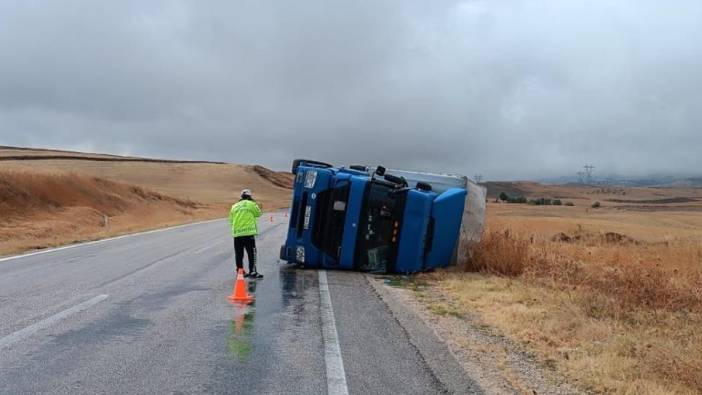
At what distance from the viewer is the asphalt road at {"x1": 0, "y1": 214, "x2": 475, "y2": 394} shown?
5.50m

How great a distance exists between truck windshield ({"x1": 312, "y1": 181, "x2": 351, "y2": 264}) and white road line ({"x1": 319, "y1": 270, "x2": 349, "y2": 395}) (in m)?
3.24

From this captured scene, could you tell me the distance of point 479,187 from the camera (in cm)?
1471

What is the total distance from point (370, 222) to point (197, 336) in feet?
20.5

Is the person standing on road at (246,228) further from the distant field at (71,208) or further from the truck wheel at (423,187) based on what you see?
the distant field at (71,208)

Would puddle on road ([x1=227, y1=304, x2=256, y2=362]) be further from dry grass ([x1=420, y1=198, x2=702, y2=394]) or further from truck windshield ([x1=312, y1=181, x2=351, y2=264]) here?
truck windshield ([x1=312, y1=181, x2=351, y2=264])

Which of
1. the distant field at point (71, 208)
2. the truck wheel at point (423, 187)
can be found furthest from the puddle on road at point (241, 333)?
the distant field at point (71, 208)

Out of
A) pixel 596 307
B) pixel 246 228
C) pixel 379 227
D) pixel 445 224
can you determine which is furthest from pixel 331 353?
pixel 445 224

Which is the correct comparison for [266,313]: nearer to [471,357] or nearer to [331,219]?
[471,357]

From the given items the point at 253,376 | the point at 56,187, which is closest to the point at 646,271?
the point at 253,376

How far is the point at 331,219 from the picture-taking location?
42.9 feet

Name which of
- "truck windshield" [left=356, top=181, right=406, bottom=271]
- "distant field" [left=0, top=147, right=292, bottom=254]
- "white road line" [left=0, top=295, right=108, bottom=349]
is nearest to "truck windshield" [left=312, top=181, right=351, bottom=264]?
"truck windshield" [left=356, top=181, right=406, bottom=271]

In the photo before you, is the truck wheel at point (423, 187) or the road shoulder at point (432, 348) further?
the truck wheel at point (423, 187)

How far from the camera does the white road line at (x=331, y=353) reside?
5439mm

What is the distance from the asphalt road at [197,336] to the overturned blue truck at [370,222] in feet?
2.51
